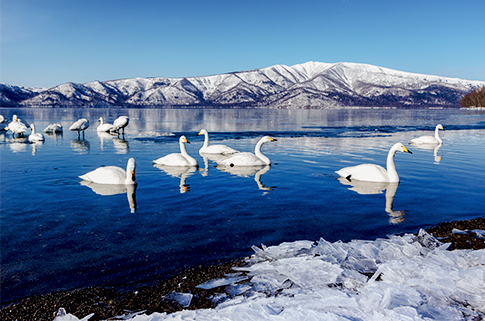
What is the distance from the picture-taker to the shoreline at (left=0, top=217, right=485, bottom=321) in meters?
5.16

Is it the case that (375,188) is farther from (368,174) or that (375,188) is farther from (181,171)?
(181,171)

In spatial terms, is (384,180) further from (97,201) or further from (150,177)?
(97,201)

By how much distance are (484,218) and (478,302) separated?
18.1 feet

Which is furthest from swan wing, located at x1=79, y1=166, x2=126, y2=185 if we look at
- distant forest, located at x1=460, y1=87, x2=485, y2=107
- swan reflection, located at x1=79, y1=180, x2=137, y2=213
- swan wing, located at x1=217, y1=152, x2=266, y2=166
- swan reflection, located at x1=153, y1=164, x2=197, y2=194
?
distant forest, located at x1=460, y1=87, x2=485, y2=107

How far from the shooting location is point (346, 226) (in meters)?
9.02

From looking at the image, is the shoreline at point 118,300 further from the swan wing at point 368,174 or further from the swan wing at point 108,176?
the swan wing at point 368,174

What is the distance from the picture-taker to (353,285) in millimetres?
5660

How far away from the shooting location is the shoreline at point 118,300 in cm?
516

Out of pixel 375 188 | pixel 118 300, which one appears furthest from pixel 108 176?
pixel 375 188

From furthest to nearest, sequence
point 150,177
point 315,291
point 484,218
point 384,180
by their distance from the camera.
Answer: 1. point 150,177
2. point 384,180
3. point 484,218
4. point 315,291

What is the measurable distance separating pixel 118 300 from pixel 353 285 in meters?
3.86

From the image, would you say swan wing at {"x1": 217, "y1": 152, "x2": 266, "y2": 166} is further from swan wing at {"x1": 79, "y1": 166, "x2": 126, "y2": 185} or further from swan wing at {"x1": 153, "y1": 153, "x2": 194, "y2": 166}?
swan wing at {"x1": 79, "y1": 166, "x2": 126, "y2": 185}

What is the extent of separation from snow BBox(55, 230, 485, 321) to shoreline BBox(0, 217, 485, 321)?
0.70 feet

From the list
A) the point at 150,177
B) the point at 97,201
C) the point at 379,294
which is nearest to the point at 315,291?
the point at 379,294
